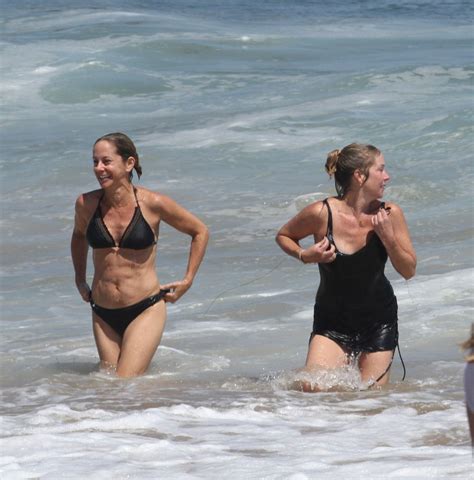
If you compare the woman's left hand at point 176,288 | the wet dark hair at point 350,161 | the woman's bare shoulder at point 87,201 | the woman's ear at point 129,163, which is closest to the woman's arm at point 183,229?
the woman's left hand at point 176,288

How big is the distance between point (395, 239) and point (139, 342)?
5.49 feet

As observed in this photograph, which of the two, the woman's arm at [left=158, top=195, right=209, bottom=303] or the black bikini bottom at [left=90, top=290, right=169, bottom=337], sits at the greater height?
the woman's arm at [left=158, top=195, right=209, bottom=303]

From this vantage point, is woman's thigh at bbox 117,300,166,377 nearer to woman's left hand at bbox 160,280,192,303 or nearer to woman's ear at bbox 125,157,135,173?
woman's left hand at bbox 160,280,192,303

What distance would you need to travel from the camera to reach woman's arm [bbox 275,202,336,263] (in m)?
6.53

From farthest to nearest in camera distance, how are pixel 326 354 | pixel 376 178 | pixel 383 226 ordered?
1. pixel 326 354
2. pixel 376 178
3. pixel 383 226

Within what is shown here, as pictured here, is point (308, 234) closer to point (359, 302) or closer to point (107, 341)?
point (359, 302)

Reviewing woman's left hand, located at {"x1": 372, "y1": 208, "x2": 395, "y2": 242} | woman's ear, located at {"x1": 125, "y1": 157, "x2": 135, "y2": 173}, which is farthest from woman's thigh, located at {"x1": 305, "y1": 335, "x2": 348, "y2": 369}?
woman's ear, located at {"x1": 125, "y1": 157, "x2": 135, "y2": 173}

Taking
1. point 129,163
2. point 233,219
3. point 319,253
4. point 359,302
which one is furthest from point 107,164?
point 233,219

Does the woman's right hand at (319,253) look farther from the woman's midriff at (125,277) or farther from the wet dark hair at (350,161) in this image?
the woman's midriff at (125,277)

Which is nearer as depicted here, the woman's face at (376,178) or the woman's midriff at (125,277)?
the woman's face at (376,178)

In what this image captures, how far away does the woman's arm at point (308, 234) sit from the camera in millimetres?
6527

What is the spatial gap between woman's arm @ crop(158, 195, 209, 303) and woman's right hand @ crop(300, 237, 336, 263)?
878 mm

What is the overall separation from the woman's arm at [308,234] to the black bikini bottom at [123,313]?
0.92 m

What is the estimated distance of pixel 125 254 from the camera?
→ 7180 millimetres
